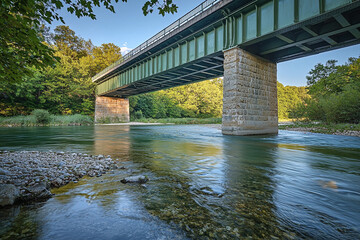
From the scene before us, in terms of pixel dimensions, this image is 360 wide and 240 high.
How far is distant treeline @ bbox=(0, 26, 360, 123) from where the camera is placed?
18.7 metres

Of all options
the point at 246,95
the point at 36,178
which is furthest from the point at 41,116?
the point at 36,178

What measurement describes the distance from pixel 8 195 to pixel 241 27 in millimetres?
15265

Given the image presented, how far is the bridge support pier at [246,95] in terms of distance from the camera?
1374 centimetres

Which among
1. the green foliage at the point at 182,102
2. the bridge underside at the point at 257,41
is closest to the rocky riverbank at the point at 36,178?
the bridge underside at the point at 257,41

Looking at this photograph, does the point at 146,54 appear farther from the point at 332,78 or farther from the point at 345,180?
the point at 332,78

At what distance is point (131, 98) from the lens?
48406 mm

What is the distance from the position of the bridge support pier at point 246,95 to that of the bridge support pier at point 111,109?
3170 centimetres

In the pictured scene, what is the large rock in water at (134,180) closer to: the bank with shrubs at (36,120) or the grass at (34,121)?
the bank with shrubs at (36,120)

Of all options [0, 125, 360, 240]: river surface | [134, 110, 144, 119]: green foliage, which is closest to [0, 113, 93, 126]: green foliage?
[134, 110, 144, 119]: green foliage

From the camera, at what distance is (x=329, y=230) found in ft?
6.73

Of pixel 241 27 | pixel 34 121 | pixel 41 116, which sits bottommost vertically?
pixel 34 121

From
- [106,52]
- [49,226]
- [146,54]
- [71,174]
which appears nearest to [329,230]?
[49,226]

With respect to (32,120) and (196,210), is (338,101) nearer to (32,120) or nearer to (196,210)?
(196,210)

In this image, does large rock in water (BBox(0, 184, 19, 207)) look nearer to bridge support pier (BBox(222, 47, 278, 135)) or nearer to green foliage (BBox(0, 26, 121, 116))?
bridge support pier (BBox(222, 47, 278, 135))
